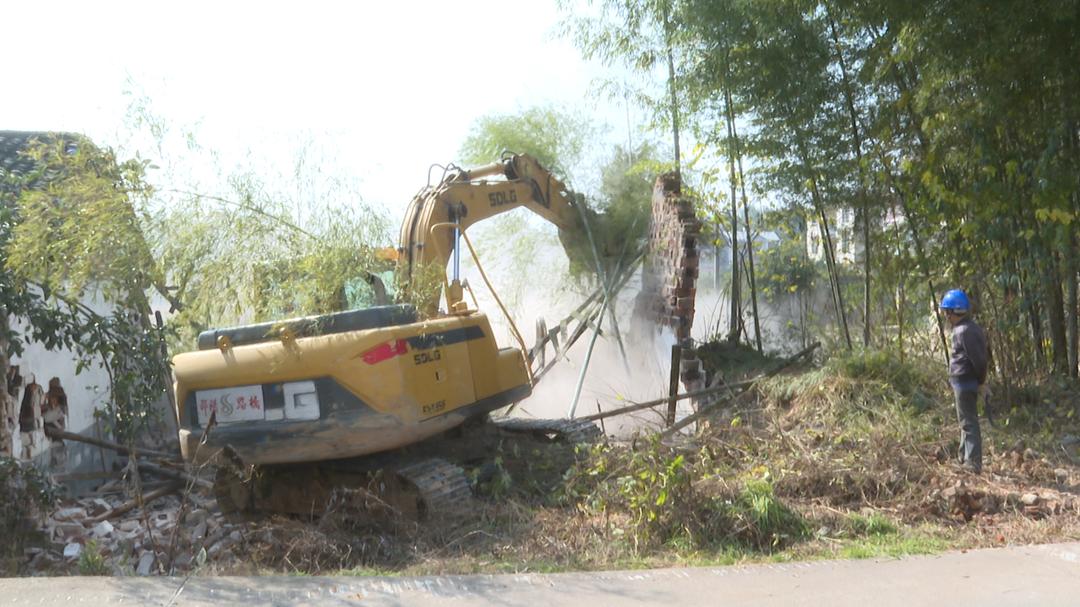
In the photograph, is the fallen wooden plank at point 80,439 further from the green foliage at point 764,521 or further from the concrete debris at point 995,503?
the concrete debris at point 995,503

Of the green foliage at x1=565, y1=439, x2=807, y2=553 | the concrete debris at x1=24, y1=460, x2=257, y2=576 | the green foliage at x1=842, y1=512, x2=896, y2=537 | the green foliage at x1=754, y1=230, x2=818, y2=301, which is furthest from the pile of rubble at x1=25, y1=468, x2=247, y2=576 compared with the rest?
the green foliage at x1=754, y1=230, x2=818, y2=301

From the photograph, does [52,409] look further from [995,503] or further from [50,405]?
[995,503]

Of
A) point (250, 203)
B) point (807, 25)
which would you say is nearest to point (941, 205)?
point (807, 25)

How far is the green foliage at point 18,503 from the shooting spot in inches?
200

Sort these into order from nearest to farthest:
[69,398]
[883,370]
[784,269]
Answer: [883,370] < [69,398] < [784,269]

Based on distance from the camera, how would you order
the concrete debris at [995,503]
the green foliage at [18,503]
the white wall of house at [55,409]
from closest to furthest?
the concrete debris at [995,503]
the green foliage at [18,503]
the white wall of house at [55,409]

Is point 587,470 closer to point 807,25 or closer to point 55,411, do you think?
point 807,25

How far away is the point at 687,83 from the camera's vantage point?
758 centimetres

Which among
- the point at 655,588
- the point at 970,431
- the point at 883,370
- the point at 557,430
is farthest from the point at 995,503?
the point at 557,430

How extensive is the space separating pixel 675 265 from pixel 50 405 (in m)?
6.06

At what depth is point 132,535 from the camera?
19.7ft

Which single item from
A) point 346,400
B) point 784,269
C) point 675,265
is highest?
point 675,265

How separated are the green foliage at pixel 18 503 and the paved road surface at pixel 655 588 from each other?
6.39ft

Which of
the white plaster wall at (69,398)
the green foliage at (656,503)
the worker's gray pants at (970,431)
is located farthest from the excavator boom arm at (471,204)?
the worker's gray pants at (970,431)
